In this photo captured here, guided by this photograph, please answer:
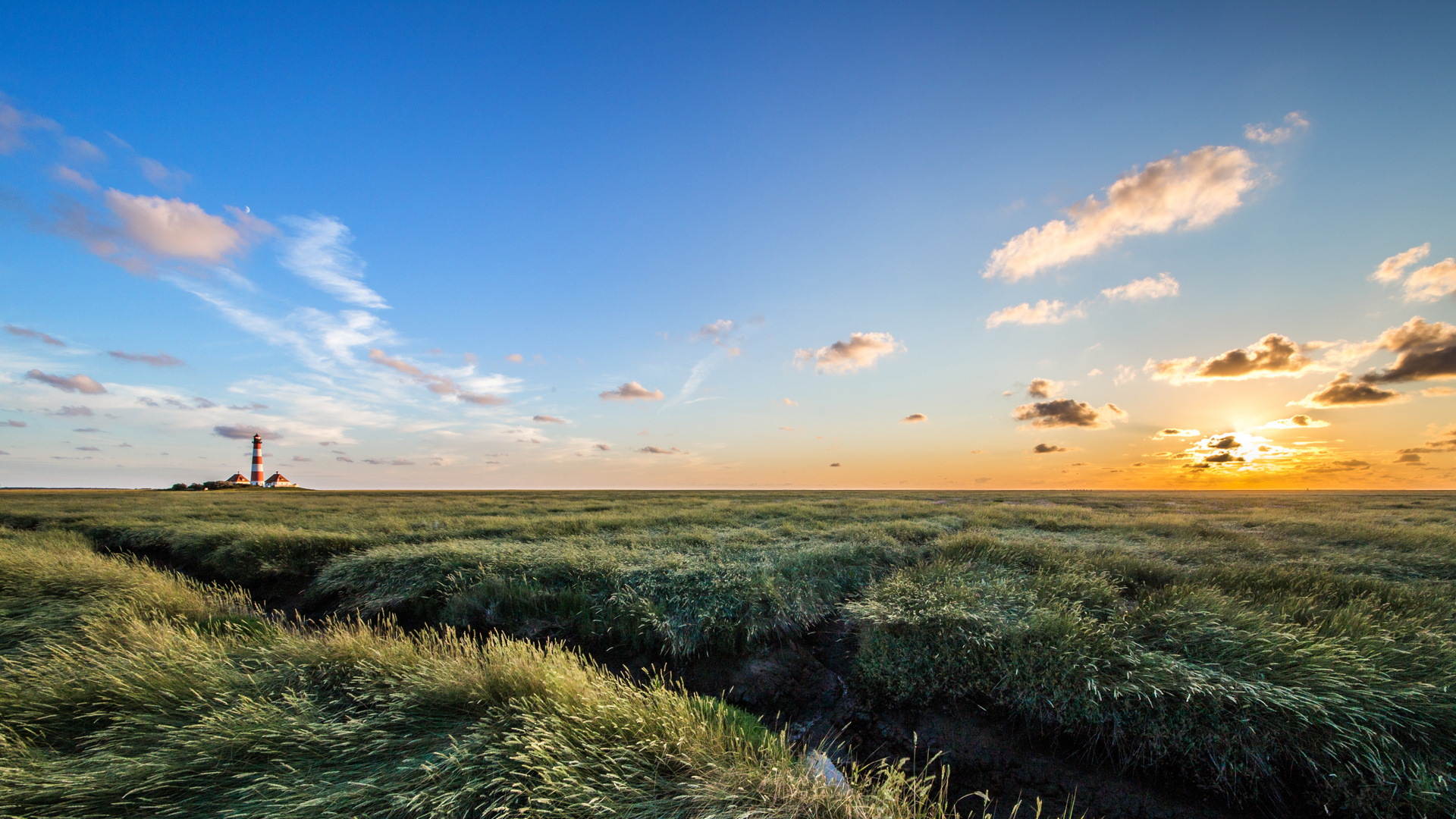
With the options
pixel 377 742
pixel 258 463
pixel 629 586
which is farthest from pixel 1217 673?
pixel 258 463

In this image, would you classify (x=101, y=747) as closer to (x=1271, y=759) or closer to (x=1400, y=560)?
(x=1271, y=759)

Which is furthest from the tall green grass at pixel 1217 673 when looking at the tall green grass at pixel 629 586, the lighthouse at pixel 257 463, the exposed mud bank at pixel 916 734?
the lighthouse at pixel 257 463

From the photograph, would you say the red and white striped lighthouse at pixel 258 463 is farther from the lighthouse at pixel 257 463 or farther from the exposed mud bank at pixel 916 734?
the exposed mud bank at pixel 916 734

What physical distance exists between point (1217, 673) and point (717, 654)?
497 cm

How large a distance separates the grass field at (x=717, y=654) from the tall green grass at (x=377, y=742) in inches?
1.0

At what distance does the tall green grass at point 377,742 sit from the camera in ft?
9.96

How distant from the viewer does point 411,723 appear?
3.93 metres

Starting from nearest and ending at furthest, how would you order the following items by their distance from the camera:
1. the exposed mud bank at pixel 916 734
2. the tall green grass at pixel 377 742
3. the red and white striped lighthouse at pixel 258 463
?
the tall green grass at pixel 377 742, the exposed mud bank at pixel 916 734, the red and white striped lighthouse at pixel 258 463

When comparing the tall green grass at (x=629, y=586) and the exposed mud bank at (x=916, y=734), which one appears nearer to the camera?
the exposed mud bank at (x=916, y=734)

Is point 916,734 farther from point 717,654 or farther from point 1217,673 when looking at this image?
point 717,654

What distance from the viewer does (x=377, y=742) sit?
11.8 feet

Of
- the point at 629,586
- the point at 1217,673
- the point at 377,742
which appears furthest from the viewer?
the point at 629,586

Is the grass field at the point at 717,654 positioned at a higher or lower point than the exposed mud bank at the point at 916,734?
higher

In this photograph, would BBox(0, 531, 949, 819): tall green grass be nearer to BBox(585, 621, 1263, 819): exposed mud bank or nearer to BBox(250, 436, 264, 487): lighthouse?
BBox(585, 621, 1263, 819): exposed mud bank
